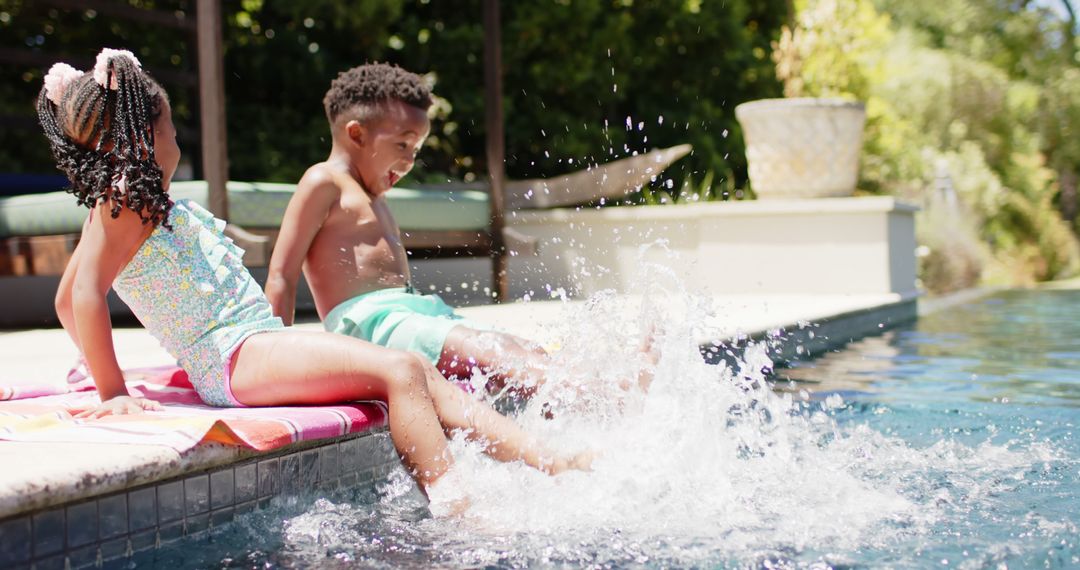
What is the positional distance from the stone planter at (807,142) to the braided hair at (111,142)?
642cm

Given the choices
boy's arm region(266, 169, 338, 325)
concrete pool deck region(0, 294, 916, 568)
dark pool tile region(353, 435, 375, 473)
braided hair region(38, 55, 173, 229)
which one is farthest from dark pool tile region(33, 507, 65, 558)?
boy's arm region(266, 169, 338, 325)

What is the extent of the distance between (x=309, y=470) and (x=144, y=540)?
1.68ft

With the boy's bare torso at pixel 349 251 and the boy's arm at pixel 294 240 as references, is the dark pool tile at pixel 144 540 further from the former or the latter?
the boy's bare torso at pixel 349 251

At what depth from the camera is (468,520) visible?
222 cm

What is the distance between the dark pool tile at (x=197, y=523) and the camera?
2109 millimetres

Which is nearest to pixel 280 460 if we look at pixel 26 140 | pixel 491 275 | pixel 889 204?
pixel 491 275

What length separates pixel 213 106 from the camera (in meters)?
5.63

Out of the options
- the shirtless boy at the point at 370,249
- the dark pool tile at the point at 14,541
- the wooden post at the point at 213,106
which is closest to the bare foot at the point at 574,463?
the shirtless boy at the point at 370,249

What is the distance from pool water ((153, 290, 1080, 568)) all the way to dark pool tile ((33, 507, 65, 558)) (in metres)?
0.24

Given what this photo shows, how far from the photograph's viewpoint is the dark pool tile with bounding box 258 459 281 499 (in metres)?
2.31

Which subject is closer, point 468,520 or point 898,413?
point 468,520

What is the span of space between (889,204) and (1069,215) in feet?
63.0

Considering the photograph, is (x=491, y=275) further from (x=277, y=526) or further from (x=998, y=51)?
(x=998, y=51)

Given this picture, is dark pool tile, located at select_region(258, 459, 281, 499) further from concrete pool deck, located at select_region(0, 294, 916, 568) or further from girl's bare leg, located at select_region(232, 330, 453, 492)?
girl's bare leg, located at select_region(232, 330, 453, 492)
